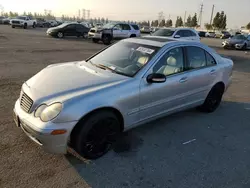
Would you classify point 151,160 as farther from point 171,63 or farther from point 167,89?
point 171,63

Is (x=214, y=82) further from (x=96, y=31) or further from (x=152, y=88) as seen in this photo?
(x=96, y=31)

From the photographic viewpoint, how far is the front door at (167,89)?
3727 mm

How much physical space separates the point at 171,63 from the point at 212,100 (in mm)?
1692

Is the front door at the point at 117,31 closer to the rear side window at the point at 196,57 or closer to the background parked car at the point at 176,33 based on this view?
the background parked car at the point at 176,33

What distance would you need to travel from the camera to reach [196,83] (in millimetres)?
4562

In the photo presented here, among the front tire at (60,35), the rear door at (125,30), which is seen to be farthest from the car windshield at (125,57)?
the front tire at (60,35)

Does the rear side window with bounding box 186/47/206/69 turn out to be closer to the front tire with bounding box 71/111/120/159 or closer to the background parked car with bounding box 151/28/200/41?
the front tire with bounding box 71/111/120/159

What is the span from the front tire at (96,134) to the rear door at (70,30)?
21.7 metres

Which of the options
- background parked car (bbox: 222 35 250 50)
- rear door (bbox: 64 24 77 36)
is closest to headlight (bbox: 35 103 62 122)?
rear door (bbox: 64 24 77 36)

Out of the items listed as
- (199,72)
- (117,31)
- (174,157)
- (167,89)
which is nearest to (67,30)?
(117,31)

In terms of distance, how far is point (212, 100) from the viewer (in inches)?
207

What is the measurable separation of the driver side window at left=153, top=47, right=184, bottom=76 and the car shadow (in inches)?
41.3

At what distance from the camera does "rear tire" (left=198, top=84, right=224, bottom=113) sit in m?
5.16

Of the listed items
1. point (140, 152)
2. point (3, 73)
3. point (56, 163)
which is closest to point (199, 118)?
point (140, 152)
